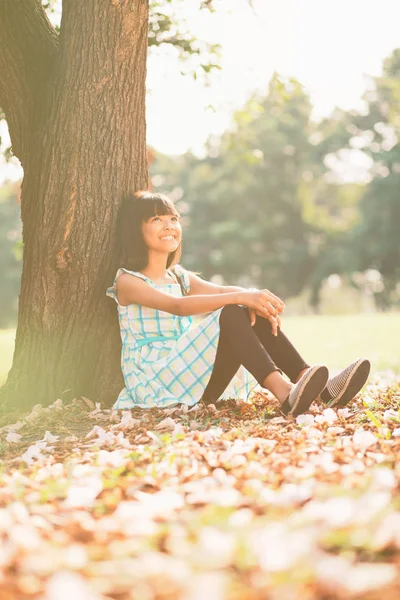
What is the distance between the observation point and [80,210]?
4.86 meters

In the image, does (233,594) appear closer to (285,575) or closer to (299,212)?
(285,575)

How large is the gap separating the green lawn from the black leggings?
337cm

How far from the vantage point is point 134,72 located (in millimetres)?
5070

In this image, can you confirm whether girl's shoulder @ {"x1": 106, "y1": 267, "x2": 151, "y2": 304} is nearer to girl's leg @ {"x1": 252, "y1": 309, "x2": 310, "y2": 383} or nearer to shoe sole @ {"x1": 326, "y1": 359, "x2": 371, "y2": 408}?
girl's leg @ {"x1": 252, "y1": 309, "x2": 310, "y2": 383}

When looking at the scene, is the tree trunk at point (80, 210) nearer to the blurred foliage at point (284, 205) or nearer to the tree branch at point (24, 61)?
the tree branch at point (24, 61)

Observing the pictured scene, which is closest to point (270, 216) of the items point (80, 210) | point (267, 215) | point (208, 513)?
point (267, 215)

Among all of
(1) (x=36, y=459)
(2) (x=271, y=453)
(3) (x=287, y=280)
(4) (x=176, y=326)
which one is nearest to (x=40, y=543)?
(2) (x=271, y=453)

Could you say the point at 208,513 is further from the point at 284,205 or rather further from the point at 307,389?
the point at 284,205

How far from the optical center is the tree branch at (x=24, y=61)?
503 centimetres

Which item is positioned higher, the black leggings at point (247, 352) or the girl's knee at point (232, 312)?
the girl's knee at point (232, 312)

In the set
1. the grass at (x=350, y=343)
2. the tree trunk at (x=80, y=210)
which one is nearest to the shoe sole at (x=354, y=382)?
the tree trunk at (x=80, y=210)

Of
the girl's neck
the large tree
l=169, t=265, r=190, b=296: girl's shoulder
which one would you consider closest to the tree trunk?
the large tree

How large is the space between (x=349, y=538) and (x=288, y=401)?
231 centimetres

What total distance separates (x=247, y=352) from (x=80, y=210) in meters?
1.60
